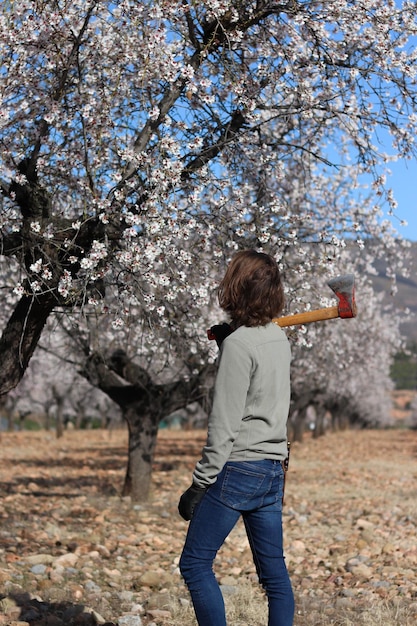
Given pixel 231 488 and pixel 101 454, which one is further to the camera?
pixel 101 454

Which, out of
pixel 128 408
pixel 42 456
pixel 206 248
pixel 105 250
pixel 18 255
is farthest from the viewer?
pixel 42 456

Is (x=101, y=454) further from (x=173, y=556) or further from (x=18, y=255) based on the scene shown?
(x=18, y=255)

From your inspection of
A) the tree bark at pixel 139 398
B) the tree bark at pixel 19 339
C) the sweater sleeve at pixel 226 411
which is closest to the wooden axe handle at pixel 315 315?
the sweater sleeve at pixel 226 411

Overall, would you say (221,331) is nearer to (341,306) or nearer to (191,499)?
(341,306)

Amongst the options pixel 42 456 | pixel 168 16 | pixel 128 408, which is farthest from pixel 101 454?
pixel 168 16

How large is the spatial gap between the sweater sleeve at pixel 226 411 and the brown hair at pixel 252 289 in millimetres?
227

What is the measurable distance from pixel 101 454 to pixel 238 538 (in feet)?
60.2

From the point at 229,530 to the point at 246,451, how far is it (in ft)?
1.39

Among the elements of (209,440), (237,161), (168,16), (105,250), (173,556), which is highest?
(168,16)

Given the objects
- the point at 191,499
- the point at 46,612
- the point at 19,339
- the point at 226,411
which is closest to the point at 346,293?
the point at 226,411

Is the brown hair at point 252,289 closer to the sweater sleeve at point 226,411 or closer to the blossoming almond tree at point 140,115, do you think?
Answer: the sweater sleeve at point 226,411

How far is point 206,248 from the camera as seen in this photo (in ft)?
26.3

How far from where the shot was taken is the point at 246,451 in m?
3.77

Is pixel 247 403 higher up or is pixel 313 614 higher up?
pixel 247 403
